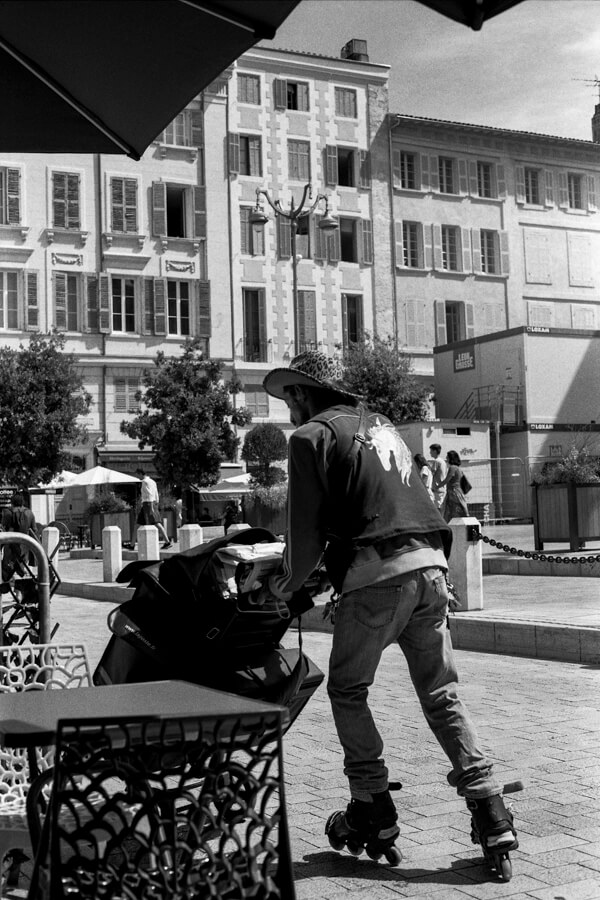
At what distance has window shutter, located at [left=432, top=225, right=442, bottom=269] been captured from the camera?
50250mm

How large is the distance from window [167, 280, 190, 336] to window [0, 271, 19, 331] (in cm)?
578

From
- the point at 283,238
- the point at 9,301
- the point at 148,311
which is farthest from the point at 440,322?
the point at 9,301

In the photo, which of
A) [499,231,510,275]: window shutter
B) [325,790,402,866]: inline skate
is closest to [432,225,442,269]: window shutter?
[499,231,510,275]: window shutter

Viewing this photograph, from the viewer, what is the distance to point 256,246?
47031 millimetres

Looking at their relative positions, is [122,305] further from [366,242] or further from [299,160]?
[366,242]

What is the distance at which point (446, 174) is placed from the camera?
5103 centimetres

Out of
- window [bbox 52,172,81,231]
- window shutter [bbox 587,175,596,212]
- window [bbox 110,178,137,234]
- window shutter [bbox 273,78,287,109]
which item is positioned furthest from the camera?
window shutter [bbox 587,175,596,212]

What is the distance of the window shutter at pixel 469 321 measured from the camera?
167 feet

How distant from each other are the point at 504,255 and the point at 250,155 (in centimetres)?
1218

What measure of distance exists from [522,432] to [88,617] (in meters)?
29.7

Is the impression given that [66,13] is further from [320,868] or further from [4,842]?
[320,868]

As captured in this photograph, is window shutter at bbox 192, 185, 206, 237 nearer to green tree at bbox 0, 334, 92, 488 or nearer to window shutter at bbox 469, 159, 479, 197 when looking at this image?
green tree at bbox 0, 334, 92, 488

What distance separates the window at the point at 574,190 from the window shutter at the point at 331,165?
11688 millimetres

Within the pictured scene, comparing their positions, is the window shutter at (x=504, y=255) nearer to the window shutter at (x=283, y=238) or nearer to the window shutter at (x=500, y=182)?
the window shutter at (x=500, y=182)
